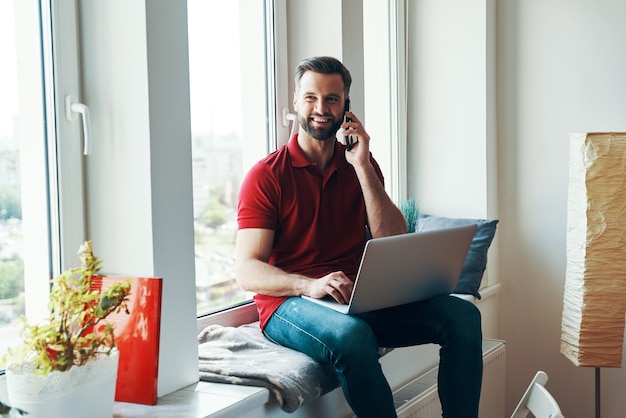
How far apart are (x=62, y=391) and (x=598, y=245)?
209cm

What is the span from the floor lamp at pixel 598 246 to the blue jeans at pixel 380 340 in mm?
925

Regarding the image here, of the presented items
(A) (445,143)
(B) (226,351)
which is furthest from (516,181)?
(B) (226,351)

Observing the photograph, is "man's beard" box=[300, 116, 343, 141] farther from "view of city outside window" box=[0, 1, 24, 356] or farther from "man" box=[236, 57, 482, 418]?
"view of city outside window" box=[0, 1, 24, 356]

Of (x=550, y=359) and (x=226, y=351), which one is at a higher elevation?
(x=226, y=351)

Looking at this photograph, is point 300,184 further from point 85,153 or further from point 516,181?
point 516,181

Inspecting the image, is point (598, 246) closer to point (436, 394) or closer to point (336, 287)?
point (436, 394)

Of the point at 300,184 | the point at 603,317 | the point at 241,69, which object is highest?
the point at 241,69

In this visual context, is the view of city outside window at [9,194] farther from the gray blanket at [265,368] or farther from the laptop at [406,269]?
the laptop at [406,269]

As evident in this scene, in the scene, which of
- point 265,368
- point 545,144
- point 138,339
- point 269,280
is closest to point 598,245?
point 545,144

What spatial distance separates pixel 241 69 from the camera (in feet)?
8.05

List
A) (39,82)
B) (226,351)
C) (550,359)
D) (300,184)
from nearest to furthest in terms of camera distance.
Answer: (39,82)
(226,351)
(300,184)
(550,359)

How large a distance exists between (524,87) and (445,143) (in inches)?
17.4

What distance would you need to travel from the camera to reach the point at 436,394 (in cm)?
245

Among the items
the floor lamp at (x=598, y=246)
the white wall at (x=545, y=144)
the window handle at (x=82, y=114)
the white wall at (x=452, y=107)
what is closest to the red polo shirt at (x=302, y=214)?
the window handle at (x=82, y=114)
